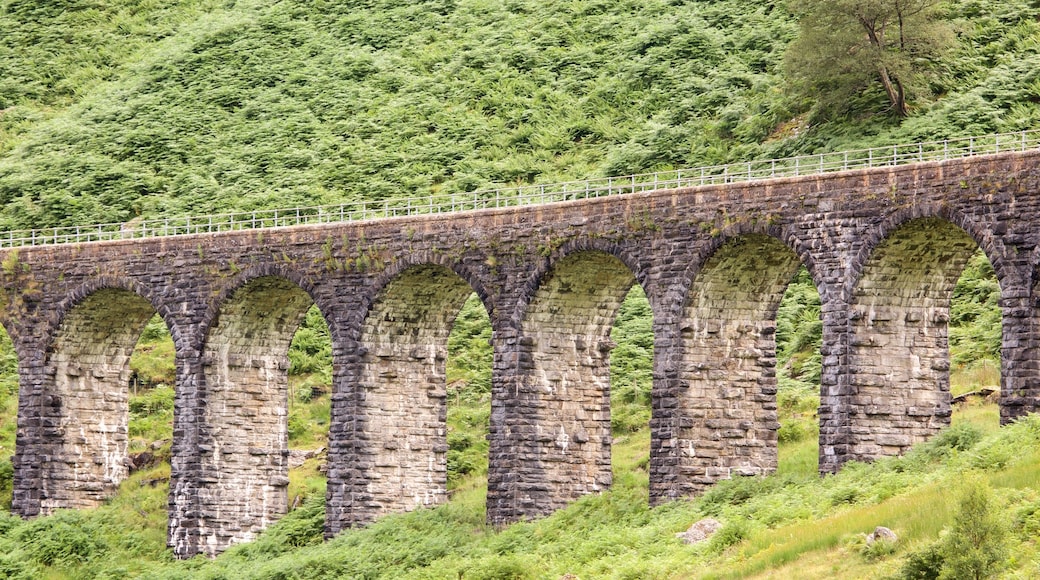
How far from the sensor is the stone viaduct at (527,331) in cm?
4669

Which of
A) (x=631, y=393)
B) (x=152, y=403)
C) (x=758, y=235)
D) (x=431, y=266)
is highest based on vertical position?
(x=758, y=235)

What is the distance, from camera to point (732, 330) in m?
50.6

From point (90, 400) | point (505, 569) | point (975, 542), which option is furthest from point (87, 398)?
point (975, 542)

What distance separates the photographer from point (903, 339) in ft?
155

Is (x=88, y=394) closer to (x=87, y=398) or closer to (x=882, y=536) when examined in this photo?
(x=87, y=398)

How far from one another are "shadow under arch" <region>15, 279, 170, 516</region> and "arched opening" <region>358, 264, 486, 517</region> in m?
9.95

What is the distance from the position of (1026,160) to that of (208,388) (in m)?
28.4

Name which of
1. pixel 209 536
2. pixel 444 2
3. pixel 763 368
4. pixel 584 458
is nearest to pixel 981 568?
pixel 763 368

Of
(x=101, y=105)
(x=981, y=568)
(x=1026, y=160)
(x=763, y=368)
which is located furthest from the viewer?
(x=101, y=105)

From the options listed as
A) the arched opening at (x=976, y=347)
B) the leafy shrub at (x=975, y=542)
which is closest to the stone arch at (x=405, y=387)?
the arched opening at (x=976, y=347)

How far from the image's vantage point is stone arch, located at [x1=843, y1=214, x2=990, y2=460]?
46.6m

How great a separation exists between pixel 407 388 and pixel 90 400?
1325cm

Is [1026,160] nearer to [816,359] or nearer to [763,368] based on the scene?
[763,368]

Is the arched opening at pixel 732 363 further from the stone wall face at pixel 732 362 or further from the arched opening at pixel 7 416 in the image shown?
the arched opening at pixel 7 416
